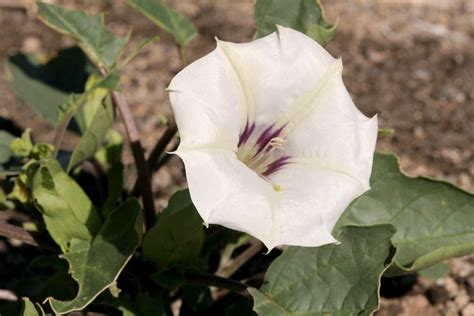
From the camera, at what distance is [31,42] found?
335 cm

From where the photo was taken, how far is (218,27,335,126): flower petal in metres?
1.59

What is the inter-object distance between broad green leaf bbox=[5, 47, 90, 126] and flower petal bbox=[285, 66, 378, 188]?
971 mm

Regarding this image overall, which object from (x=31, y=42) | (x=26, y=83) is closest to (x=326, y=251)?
(x=26, y=83)

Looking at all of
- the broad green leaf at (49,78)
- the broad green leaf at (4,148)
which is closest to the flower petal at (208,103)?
the broad green leaf at (4,148)

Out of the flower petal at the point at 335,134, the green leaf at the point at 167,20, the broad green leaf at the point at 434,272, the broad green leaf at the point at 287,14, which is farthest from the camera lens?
the broad green leaf at the point at 434,272

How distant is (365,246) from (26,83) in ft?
4.00

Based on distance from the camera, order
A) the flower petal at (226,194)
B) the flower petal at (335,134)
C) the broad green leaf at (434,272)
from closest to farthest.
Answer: the flower petal at (226,194)
the flower petal at (335,134)
the broad green leaf at (434,272)

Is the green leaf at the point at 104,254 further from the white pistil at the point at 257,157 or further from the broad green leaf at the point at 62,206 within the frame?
the white pistil at the point at 257,157

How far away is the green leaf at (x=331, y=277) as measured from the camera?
167 centimetres

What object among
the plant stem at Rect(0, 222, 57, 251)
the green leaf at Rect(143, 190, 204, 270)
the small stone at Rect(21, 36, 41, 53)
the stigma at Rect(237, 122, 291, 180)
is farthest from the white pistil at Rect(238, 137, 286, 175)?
the small stone at Rect(21, 36, 41, 53)

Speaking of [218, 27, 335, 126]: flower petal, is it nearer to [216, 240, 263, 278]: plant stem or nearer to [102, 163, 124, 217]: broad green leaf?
[216, 240, 263, 278]: plant stem

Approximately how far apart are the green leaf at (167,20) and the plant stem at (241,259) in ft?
1.77

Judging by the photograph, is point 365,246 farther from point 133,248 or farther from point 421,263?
point 133,248

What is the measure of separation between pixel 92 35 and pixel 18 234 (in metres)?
0.57
